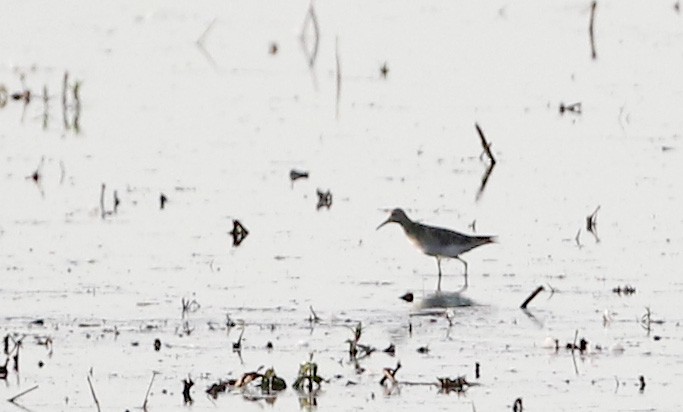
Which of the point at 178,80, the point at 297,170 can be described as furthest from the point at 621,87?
the point at 297,170

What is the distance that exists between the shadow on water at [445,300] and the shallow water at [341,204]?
0.50 feet

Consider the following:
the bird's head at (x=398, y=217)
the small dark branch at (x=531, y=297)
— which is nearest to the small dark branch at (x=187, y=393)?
the small dark branch at (x=531, y=297)

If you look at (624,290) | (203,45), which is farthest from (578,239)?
(203,45)

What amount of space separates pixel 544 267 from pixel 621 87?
27.8ft

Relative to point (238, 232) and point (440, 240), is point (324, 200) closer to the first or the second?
point (238, 232)

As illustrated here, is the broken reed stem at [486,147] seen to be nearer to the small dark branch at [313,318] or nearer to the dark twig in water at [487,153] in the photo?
the dark twig in water at [487,153]

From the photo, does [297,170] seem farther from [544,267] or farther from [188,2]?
[188,2]

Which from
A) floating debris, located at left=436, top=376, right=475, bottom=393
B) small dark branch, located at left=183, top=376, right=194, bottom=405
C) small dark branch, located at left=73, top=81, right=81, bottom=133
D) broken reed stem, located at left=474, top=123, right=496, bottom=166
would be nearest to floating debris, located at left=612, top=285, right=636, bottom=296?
floating debris, located at left=436, top=376, right=475, bottom=393

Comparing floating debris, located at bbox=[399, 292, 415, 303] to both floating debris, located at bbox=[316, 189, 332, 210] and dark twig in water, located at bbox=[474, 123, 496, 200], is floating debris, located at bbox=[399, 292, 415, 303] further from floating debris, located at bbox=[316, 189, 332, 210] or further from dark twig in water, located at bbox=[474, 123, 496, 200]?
dark twig in water, located at bbox=[474, 123, 496, 200]

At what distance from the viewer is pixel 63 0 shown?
97.0 ft

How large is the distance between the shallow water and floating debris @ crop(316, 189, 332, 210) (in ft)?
0.25

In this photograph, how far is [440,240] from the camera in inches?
534

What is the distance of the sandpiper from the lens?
1357 cm

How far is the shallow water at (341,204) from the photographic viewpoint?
10883 mm
